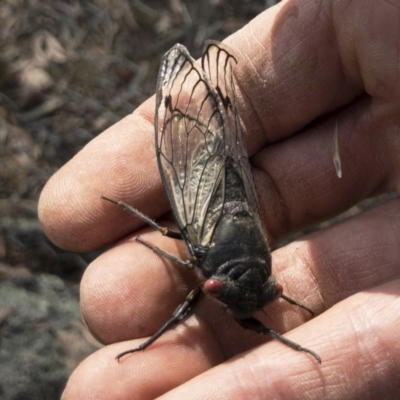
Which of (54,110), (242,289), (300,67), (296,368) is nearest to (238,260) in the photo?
(242,289)

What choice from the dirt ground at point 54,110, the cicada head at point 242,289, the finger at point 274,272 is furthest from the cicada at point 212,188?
the dirt ground at point 54,110

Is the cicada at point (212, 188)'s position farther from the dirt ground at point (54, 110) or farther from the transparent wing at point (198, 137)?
the dirt ground at point (54, 110)

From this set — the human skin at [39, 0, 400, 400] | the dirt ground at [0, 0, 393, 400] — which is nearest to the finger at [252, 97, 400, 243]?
the human skin at [39, 0, 400, 400]

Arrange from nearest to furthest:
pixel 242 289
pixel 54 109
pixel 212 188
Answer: pixel 242 289 < pixel 212 188 < pixel 54 109

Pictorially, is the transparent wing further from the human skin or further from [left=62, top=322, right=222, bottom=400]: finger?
[left=62, top=322, right=222, bottom=400]: finger

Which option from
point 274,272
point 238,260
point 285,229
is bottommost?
point 274,272

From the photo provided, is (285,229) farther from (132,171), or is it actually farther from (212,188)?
(132,171)

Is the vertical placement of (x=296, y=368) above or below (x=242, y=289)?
below
